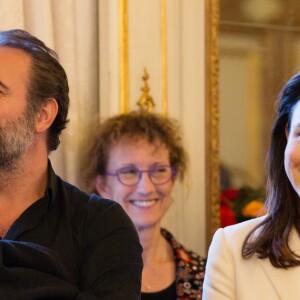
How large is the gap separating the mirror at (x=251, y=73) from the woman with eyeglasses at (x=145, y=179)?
15.4 inches

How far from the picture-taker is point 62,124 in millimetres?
2039

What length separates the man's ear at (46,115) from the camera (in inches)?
75.7

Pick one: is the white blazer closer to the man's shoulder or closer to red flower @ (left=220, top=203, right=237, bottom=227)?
the man's shoulder

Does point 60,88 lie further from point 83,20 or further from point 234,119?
point 234,119

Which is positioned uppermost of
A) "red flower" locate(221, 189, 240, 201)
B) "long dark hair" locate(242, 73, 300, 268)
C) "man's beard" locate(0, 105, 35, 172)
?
"man's beard" locate(0, 105, 35, 172)

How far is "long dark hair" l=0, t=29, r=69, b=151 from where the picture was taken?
1909 millimetres

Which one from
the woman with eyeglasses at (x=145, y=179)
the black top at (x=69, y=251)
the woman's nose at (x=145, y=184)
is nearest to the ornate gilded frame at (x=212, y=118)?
the woman with eyeglasses at (x=145, y=179)

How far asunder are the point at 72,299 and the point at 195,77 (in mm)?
1555

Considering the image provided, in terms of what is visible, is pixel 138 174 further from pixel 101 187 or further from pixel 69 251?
pixel 69 251

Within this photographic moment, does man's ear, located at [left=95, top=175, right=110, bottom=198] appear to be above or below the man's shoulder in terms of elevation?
below

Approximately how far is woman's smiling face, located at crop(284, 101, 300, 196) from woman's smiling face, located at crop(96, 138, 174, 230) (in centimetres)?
89

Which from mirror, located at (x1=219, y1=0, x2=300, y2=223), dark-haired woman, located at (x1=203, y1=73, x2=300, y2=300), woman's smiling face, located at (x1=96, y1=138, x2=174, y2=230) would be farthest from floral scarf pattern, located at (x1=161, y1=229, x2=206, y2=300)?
dark-haired woman, located at (x1=203, y1=73, x2=300, y2=300)

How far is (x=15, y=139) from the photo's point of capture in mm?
1806

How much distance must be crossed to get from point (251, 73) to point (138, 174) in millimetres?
718
